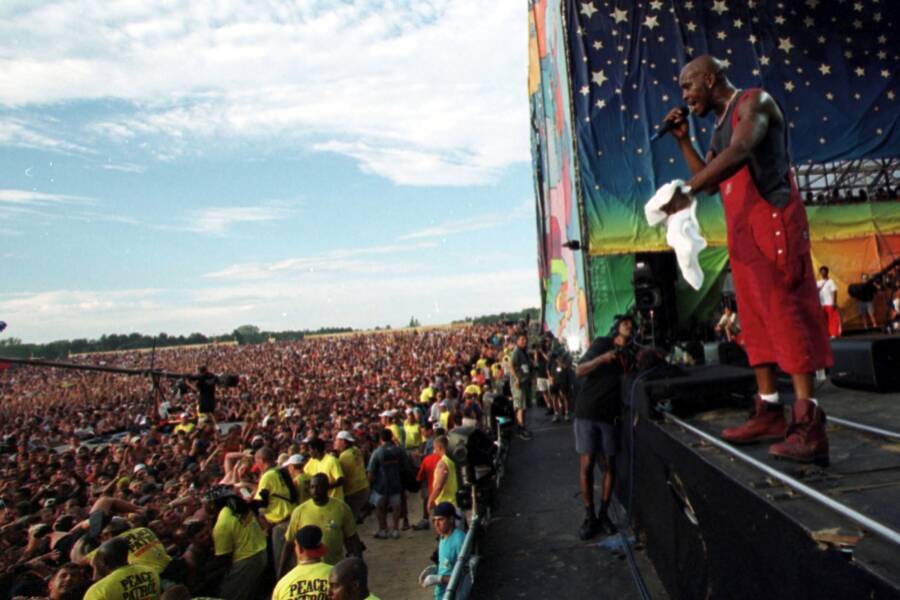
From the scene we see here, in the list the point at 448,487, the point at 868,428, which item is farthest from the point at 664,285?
the point at 868,428

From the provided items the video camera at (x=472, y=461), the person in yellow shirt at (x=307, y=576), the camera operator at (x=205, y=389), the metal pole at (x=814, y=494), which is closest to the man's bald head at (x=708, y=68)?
the metal pole at (x=814, y=494)

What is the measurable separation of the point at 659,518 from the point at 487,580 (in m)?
1.77

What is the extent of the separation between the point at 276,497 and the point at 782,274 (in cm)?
599

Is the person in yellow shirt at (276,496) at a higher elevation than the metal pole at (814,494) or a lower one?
lower

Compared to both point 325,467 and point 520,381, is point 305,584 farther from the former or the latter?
point 520,381

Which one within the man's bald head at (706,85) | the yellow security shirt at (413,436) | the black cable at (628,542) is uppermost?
the man's bald head at (706,85)

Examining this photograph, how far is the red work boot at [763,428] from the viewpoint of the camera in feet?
9.11

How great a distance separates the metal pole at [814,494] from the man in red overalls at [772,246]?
0.22m

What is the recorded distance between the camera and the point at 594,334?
1129cm

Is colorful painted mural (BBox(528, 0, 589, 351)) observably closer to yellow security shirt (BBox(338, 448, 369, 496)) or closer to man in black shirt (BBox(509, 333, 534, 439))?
man in black shirt (BBox(509, 333, 534, 439))

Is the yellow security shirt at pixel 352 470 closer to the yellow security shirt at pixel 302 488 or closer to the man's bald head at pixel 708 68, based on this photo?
the yellow security shirt at pixel 302 488

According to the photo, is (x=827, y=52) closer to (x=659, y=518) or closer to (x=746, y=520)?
(x=659, y=518)

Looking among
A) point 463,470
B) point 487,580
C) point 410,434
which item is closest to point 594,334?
point 410,434

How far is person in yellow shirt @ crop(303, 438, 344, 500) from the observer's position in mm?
7487
